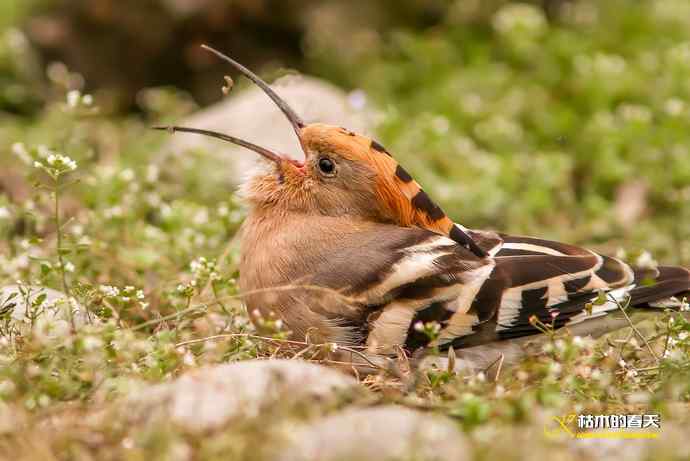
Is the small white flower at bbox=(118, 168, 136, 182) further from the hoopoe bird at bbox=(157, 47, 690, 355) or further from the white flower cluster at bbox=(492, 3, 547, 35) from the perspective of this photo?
the white flower cluster at bbox=(492, 3, 547, 35)

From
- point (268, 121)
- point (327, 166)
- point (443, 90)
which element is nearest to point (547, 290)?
point (327, 166)

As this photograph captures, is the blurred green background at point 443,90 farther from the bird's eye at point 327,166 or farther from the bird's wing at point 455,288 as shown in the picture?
the bird's wing at point 455,288

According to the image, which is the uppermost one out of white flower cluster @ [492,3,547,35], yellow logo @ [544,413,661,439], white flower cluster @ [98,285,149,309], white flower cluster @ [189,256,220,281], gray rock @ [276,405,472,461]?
white flower cluster @ [492,3,547,35]

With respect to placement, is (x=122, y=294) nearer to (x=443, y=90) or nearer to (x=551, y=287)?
(x=551, y=287)

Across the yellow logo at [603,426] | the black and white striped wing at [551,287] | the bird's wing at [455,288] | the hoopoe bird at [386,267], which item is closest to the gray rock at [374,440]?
the yellow logo at [603,426]

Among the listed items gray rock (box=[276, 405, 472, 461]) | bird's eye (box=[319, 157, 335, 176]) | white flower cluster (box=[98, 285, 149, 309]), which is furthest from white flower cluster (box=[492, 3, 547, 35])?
gray rock (box=[276, 405, 472, 461])

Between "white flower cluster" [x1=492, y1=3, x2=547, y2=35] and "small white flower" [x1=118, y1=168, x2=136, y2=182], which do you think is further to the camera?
"white flower cluster" [x1=492, y1=3, x2=547, y2=35]

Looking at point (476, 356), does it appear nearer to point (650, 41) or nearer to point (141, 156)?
point (141, 156)
